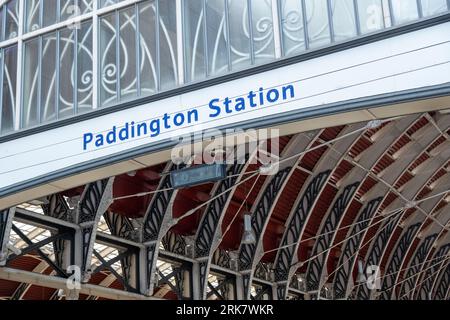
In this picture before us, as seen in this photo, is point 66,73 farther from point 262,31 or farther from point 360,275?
point 360,275

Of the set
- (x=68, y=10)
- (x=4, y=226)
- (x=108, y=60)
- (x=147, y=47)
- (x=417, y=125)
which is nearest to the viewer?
(x=147, y=47)

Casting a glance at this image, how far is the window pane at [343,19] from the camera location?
16.1 metres

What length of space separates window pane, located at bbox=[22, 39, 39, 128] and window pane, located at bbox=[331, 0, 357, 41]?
7.67 m

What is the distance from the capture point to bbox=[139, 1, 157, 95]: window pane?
18359mm

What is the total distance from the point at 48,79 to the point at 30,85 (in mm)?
594

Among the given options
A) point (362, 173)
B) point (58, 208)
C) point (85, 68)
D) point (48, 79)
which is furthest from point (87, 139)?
point (362, 173)

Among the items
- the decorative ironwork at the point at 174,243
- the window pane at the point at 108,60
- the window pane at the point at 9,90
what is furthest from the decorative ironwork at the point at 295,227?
the window pane at the point at 108,60

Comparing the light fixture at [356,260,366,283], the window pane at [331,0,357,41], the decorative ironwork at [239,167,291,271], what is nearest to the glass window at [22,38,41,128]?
the window pane at [331,0,357,41]

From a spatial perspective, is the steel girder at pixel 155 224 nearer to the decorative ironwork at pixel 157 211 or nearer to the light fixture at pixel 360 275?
the decorative ironwork at pixel 157 211

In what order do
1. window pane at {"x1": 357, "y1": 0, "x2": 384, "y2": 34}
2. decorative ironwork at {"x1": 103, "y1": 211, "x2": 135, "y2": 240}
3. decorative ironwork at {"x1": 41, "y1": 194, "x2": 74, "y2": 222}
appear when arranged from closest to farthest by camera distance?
1. window pane at {"x1": 357, "y1": 0, "x2": 384, "y2": 34}
2. decorative ironwork at {"x1": 41, "y1": 194, "x2": 74, "y2": 222}
3. decorative ironwork at {"x1": 103, "y1": 211, "x2": 135, "y2": 240}

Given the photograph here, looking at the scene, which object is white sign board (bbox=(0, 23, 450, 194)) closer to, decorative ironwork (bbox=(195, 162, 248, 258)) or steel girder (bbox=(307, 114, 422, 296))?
decorative ironwork (bbox=(195, 162, 248, 258))

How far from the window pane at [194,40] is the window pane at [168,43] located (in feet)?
1.04

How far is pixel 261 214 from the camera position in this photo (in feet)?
105

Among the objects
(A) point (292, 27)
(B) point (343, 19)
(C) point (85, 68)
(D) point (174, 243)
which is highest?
(C) point (85, 68)
